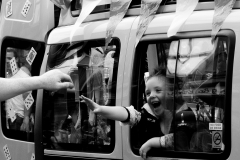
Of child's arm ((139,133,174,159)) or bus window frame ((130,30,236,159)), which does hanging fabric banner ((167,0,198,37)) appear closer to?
bus window frame ((130,30,236,159))

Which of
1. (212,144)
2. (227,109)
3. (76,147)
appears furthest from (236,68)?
(76,147)

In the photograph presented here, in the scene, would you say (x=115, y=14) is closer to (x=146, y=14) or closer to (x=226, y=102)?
(x=146, y=14)

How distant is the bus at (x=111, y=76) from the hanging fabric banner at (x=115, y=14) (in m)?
0.05

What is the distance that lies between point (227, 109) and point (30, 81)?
1314mm

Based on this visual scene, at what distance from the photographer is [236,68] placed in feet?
10.8

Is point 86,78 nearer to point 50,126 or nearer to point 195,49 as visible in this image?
point 50,126

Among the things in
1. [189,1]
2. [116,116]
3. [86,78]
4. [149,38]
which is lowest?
[116,116]

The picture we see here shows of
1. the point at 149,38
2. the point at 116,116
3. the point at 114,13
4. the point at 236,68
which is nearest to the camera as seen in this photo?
the point at 236,68

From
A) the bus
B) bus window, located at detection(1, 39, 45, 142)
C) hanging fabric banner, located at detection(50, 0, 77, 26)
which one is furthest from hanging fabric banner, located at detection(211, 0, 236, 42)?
bus window, located at detection(1, 39, 45, 142)

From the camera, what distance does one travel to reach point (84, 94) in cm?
426

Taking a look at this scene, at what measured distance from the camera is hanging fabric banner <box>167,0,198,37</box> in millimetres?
3592

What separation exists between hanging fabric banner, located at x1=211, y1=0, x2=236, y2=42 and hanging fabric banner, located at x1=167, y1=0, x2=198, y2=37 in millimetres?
218

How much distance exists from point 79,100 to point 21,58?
3.74 feet

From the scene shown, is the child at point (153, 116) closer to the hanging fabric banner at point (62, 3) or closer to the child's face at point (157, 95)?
the child's face at point (157, 95)
